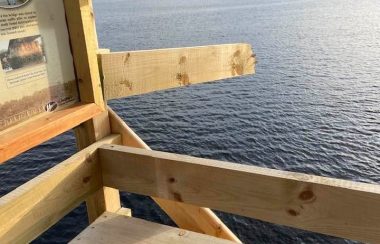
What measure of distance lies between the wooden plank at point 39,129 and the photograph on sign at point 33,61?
0.05m

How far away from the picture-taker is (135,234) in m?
2.81

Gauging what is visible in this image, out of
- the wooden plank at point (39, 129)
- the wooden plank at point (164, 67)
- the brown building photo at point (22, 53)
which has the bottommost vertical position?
the wooden plank at point (39, 129)

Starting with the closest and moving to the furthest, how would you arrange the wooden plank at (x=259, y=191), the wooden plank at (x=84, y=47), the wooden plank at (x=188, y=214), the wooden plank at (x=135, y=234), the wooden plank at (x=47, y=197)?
the wooden plank at (x=259, y=191), the wooden plank at (x=47, y=197), the wooden plank at (x=135, y=234), the wooden plank at (x=84, y=47), the wooden plank at (x=188, y=214)

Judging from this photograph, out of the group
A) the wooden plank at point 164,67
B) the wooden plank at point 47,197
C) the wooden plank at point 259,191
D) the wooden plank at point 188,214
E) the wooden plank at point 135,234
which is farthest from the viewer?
the wooden plank at point 188,214

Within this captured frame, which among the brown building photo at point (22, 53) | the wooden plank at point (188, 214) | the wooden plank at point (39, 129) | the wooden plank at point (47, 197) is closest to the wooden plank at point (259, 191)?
the wooden plank at point (47, 197)

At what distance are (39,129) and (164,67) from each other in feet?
3.91

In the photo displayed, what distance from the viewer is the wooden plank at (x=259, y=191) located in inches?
89.0

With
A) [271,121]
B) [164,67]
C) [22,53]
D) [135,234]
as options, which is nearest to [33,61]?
[22,53]

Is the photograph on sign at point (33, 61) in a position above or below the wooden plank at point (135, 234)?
above

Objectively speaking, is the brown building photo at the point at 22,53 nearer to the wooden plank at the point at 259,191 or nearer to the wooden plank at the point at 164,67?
the wooden plank at the point at 164,67

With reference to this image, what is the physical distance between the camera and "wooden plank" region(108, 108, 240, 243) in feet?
11.3

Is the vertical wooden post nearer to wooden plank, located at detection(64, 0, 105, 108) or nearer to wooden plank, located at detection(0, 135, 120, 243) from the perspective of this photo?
wooden plank, located at detection(64, 0, 105, 108)

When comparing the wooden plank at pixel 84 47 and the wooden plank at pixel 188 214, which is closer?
the wooden plank at pixel 84 47

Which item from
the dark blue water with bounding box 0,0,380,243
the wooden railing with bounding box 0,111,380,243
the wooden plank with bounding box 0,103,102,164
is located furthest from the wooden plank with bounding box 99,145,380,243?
the dark blue water with bounding box 0,0,380,243
